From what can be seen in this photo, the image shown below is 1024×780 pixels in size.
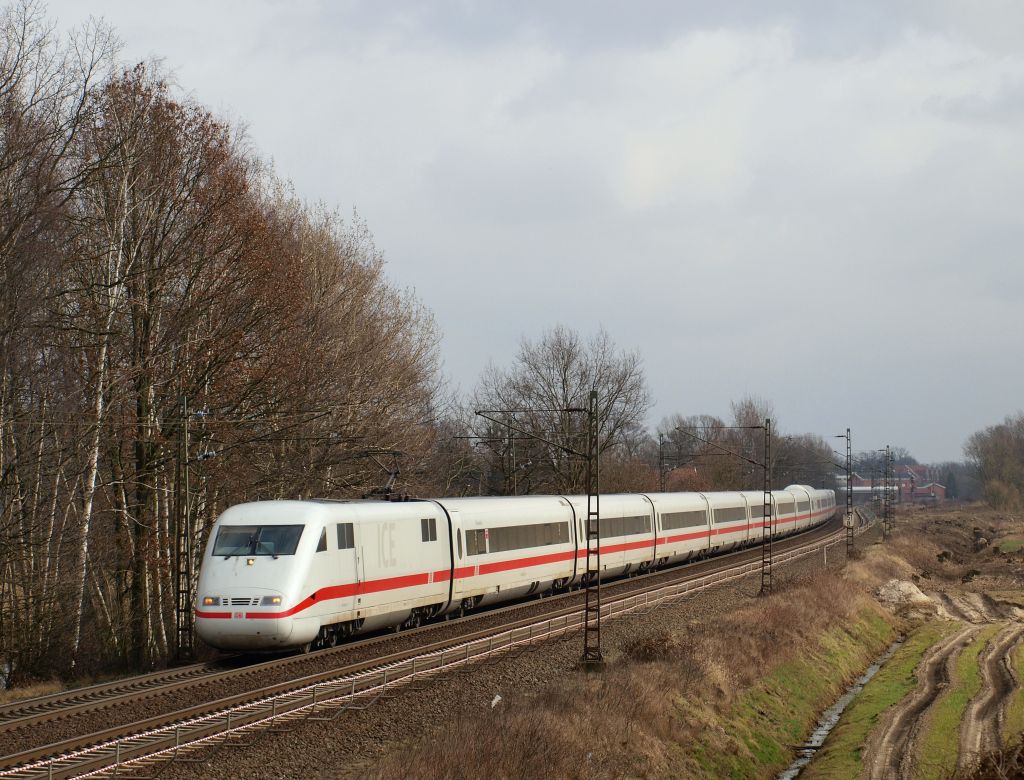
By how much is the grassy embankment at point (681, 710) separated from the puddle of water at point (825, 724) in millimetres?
204

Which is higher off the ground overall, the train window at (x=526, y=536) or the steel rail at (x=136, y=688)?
the train window at (x=526, y=536)

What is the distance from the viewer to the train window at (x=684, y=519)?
47.6m

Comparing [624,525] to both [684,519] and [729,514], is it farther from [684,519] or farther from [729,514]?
[729,514]

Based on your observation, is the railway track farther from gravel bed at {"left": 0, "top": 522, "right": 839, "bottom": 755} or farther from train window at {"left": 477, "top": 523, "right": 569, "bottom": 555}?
train window at {"left": 477, "top": 523, "right": 569, "bottom": 555}

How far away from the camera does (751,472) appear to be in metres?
120

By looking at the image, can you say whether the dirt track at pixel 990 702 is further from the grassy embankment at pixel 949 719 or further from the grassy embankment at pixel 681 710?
the grassy embankment at pixel 681 710

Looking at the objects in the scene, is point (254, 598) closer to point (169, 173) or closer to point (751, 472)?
point (169, 173)

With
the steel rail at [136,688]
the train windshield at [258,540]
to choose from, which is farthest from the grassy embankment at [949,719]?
the train windshield at [258,540]

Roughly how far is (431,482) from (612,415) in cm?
2289

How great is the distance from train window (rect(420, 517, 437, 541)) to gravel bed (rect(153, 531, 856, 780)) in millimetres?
4207

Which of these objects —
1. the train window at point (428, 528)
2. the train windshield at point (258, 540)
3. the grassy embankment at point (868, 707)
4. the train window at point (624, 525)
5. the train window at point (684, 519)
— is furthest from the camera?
the train window at point (684, 519)

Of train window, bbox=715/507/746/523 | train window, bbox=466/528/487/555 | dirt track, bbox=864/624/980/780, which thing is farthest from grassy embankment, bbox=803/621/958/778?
train window, bbox=715/507/746/523

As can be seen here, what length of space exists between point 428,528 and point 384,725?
11.0 meters

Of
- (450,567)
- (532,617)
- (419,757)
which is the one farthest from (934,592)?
(419,757)
